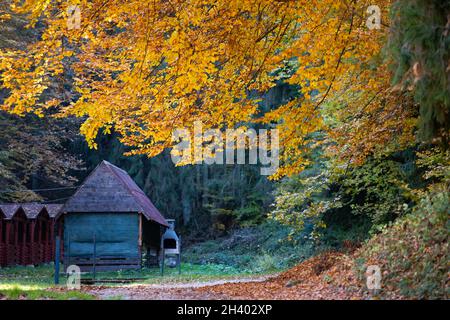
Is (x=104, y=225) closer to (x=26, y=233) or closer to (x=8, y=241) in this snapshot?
(x=8, y=241)

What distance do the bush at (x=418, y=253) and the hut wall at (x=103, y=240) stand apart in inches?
564

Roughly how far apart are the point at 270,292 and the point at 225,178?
26499 mm

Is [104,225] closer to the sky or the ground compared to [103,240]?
closer to the sky

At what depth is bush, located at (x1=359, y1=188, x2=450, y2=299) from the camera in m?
8.89

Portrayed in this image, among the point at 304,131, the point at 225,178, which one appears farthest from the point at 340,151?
the point at 225,178

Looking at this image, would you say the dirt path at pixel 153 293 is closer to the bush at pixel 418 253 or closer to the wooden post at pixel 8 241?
the bush at pixel 418 253

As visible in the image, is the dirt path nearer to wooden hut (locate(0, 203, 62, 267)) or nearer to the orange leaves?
the orange leaves

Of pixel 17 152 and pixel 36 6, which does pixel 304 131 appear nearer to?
pixel 36 6

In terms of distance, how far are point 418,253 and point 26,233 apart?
95.6ft

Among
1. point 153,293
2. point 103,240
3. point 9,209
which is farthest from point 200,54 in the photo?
point 9,209

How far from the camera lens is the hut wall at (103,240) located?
24812mm

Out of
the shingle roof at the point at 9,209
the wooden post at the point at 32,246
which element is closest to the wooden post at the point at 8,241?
the shingle roof at the point at 9,209

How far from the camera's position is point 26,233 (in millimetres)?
35062

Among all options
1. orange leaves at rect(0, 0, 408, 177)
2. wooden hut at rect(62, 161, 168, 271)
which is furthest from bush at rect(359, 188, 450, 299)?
wooden hut at rect(62, 161, 168, 271)
